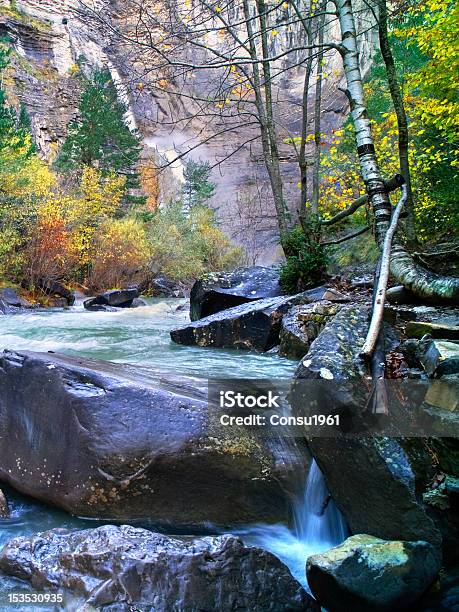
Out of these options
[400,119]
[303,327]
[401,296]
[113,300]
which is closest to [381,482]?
[401,296]

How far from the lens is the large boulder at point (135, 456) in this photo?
114 inches

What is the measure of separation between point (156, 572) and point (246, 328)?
15.9 feet

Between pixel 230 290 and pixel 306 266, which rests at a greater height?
pixel 306 266

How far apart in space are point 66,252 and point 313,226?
15.0 meters

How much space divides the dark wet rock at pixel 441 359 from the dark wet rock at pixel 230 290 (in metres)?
6.03

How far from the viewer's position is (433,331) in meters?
3.30

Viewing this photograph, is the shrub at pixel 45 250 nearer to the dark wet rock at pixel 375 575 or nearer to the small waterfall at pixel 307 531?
the small waterfall at pixel 307 531

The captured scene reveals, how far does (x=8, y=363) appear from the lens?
3.57m

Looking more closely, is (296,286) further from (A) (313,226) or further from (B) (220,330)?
(B) (220,330)

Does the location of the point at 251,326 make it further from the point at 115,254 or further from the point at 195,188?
the point at 195,188

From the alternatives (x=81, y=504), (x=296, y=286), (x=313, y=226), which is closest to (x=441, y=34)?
(x=313, y=226)

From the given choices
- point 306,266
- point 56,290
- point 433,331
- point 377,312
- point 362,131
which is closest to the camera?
point 377,312

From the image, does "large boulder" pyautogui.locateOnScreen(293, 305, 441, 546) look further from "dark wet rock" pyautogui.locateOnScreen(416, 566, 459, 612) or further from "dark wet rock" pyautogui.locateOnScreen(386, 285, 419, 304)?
"dark wet rock" pyautogui.locateOnScreen(386, 285, 419, 304)

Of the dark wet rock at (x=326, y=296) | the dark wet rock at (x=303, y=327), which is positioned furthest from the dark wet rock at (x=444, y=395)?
the dark wet rock at (x=326, y=296)
